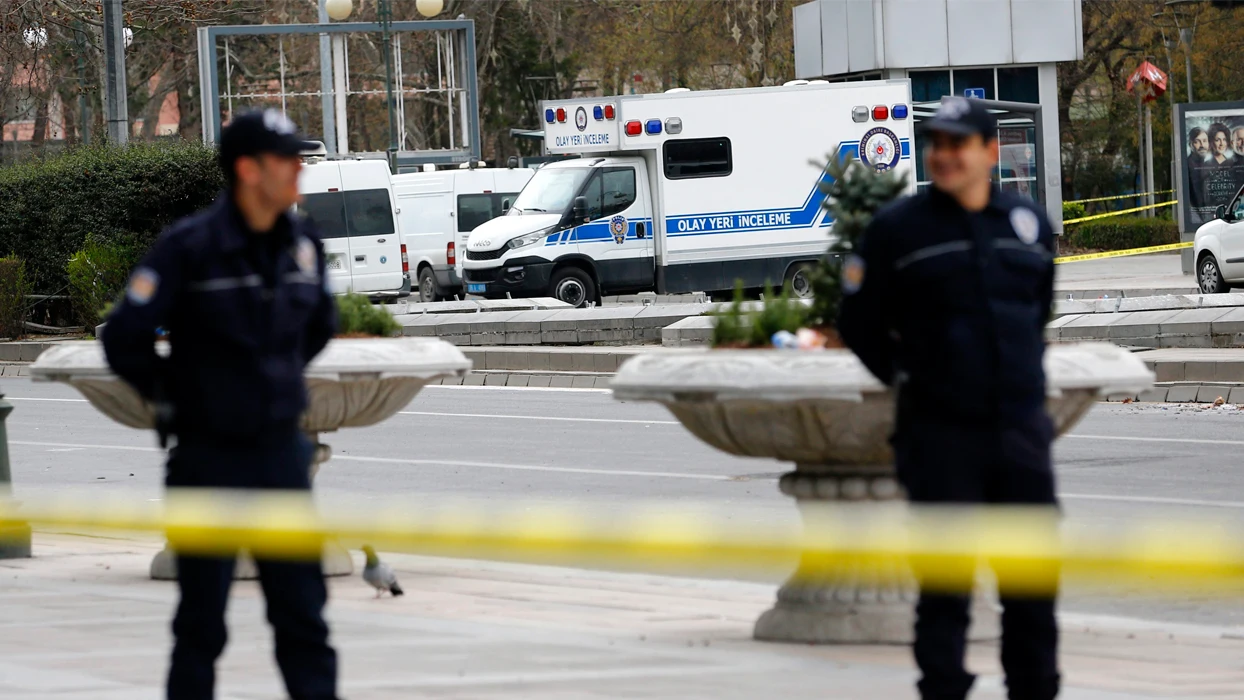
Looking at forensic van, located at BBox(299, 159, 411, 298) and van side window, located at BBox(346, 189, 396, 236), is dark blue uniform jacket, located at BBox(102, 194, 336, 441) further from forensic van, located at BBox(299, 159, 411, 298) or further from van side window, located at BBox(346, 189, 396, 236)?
van side window, located at BBox(346, 189, 396, 236)

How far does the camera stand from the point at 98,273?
2766 cm

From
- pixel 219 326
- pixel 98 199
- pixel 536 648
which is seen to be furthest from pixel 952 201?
pixel 98 199

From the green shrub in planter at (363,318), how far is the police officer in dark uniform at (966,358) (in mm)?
4044

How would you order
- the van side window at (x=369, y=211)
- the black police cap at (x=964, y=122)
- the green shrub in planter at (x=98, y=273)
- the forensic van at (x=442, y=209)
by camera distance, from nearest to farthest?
1. the black police cap at (x=964, y=122)
2. the green shrub in planter at (x=98, y=273)
3. the van side window at (x=369, y=211)
4. the forensic van at (x=442, y=209)

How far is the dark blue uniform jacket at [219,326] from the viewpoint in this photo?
4.55 metres

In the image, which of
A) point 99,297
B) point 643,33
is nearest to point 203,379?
point 99,297

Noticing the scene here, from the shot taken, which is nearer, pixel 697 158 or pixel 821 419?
pixel 821 419

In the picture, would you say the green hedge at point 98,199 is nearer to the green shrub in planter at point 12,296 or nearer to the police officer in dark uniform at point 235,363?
the green shrub in planter at point 12,296

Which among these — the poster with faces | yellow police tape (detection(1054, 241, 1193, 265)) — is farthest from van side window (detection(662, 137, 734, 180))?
yellow police tape (detection(1054, 241, 1193, 265))

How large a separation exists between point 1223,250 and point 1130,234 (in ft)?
61.2

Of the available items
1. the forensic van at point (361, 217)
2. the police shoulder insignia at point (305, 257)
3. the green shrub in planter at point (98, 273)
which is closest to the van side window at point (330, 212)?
the forensic van at point (361, 217)

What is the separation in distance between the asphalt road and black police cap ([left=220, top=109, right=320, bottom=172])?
4.55 metres

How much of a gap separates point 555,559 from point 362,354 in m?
1.78

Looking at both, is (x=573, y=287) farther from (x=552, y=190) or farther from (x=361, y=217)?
(x=361, y=217)
